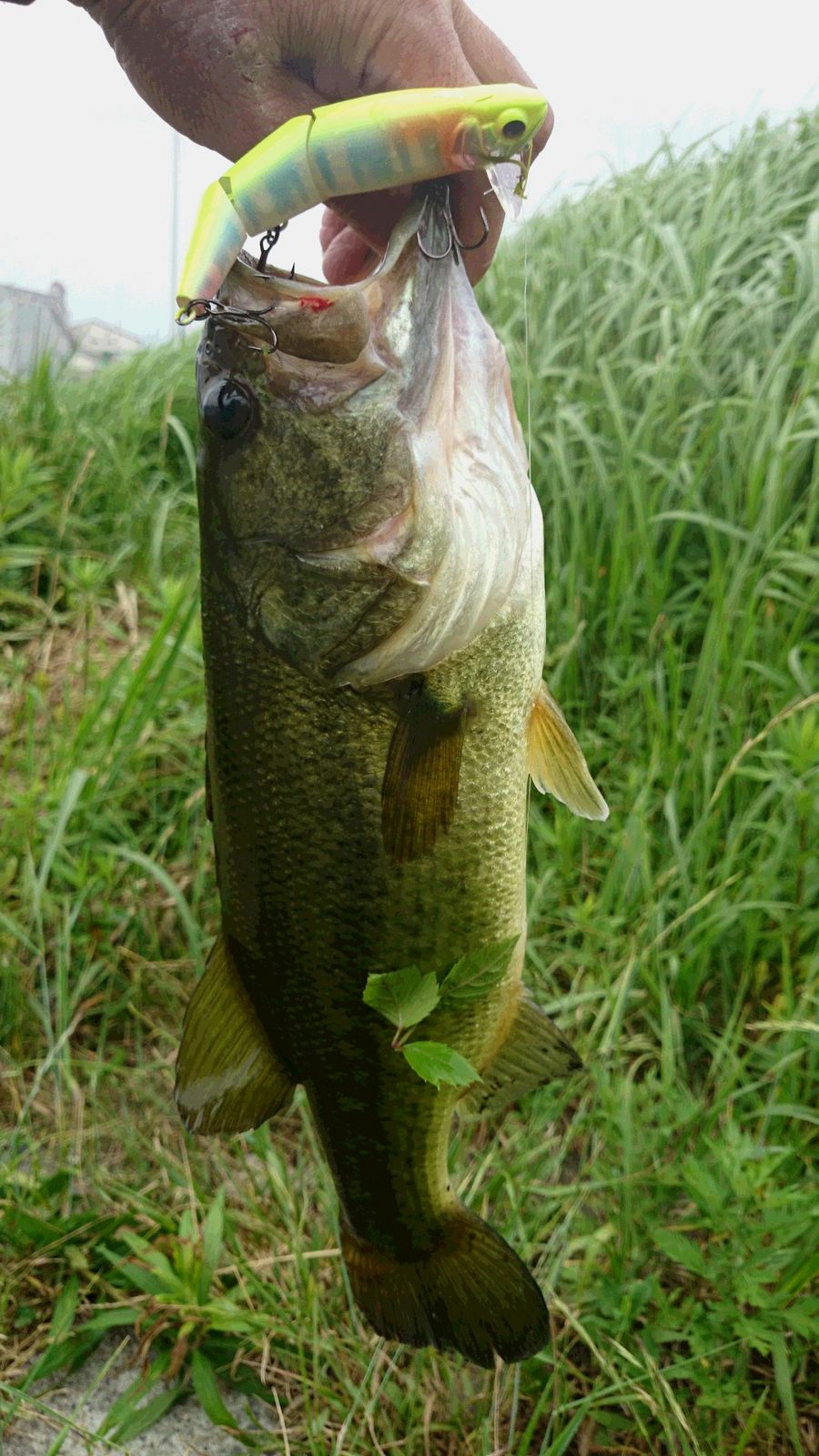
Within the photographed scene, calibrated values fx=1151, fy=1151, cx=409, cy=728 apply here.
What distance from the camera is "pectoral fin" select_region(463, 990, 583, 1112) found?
5.52 feet

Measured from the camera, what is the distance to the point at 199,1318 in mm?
2164

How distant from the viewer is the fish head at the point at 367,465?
4.31 feet

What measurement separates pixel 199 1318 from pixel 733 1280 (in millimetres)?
992

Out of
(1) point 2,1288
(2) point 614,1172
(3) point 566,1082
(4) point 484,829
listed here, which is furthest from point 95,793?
(4) point 484,829

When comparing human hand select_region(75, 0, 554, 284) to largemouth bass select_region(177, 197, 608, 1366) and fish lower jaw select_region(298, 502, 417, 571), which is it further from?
fish lower jaw select_region(298, 502, 417, 571)

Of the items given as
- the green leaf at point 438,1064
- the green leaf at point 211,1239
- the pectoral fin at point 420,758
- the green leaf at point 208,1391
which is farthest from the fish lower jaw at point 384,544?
the green leaf at point 208,1391

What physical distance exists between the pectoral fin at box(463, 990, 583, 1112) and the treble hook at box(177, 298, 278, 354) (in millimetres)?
969

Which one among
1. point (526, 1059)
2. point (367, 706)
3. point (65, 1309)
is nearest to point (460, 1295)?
point (526, 1059)

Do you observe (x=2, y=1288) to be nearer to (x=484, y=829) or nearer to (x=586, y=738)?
(x=484, y=829)

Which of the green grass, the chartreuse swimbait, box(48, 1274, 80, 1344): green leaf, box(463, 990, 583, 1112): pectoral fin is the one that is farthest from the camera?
box(48, 1274, 80, 1344): green leaf

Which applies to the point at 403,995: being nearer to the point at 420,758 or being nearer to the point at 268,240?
the point at 420,758

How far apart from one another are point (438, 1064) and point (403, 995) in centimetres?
9

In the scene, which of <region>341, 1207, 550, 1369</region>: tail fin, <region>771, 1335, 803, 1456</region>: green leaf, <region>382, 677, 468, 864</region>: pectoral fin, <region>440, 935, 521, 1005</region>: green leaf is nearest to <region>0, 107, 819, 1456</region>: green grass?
<region>771, 1335, 803, 1456</region>: green leaf

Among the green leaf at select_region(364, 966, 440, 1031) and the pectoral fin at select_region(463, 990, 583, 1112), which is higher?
the green leaf at select_region(364, 966, 440, 1031)
